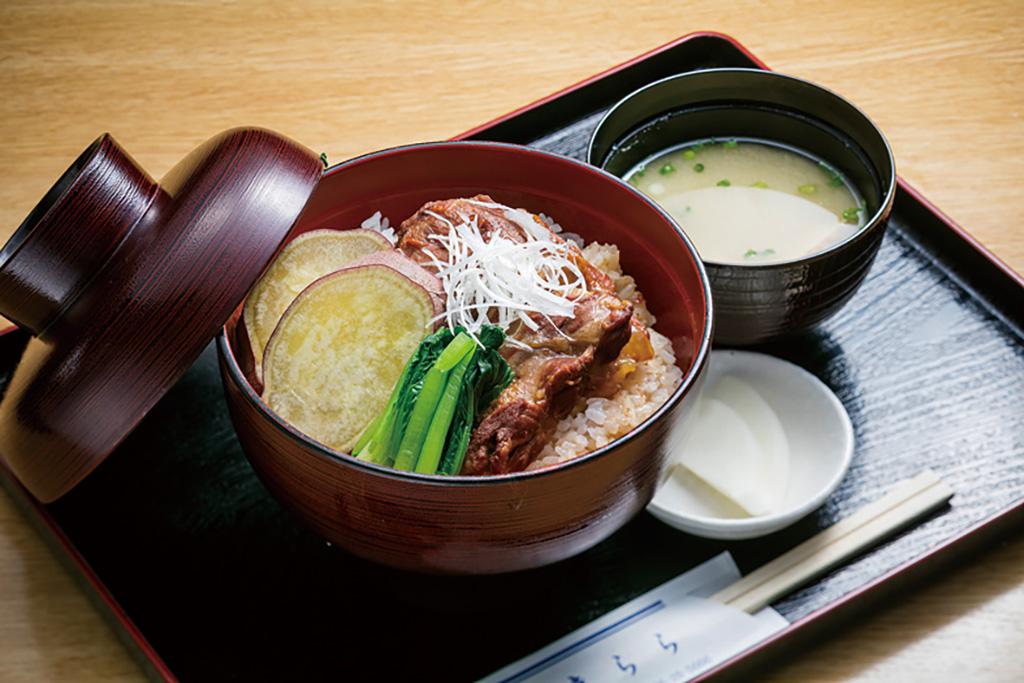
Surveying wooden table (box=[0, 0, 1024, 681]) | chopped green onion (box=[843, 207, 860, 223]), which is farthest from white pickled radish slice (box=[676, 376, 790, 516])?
wooden table (box=[0, 0, 1024, 681])

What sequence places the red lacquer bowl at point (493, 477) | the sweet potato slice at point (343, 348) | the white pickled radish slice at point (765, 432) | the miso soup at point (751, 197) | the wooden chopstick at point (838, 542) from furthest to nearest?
the miso soup at point (751, 197) < the white pickled radish slice at point (765, 432) < the wooden chopstick at point (838, 542) < the sweet potato slice at point (343, 348) < the red lacquer bowl at point (493, 477)

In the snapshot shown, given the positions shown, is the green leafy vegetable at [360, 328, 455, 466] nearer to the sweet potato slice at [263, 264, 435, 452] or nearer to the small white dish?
the sweet potato slice at [263, 264, 435, 452]

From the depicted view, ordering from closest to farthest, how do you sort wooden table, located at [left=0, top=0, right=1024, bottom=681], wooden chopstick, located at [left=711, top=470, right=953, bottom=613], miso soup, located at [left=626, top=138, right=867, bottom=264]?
wooden chopstick, located at [left=711, top=470, right=953, bottom=613], miso soup, located at [left=626, top=138, right=867, bottom=264], wooden table, located at [left=0, top=0, right=1024, bottom=681]

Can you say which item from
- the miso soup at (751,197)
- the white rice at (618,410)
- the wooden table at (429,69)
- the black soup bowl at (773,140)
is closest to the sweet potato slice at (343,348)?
the white rice at (618,410)

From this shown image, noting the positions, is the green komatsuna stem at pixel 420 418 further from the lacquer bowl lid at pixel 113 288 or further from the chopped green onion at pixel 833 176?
the chopped green onion at pixel 833 176

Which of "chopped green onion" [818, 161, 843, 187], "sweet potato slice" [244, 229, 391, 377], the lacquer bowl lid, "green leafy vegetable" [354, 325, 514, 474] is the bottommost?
"chopped green onion" [818, 161, 843, 187]

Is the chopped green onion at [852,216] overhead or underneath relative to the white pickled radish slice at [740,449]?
overhead

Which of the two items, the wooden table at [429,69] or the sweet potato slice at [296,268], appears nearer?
the sweet potato slice at [296,268]
